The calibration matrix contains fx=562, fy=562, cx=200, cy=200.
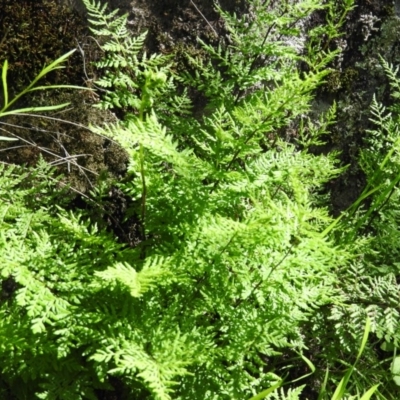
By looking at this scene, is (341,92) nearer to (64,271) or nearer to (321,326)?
(321,326)

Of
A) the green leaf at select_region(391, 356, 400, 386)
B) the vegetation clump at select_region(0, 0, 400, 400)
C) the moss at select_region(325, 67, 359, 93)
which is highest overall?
the moss at select_region(325, 67, 359, 93)

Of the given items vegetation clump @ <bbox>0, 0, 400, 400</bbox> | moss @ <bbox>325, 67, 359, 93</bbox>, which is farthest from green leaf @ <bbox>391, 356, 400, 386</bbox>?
moss @ <bbox>325, 67, 359, 93</bbox>

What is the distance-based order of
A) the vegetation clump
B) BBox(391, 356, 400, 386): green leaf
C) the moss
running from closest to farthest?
1. the vegetation clump
2. BBox(391, 356, 400, 386): green leaf
3. the moss

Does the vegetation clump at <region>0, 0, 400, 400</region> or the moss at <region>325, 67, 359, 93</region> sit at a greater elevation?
the moss at <region>325, 67, 359, 93</region>

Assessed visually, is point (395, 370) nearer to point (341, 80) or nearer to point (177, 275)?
point (177, 275)

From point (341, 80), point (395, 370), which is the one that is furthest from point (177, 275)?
point (341, 80)

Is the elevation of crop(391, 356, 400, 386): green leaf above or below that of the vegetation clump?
below

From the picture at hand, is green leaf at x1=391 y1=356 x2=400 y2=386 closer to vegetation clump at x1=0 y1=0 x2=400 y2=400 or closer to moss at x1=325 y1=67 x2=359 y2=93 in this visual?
vegetation clump at x1=0 y1=0 x2=400 y2=400

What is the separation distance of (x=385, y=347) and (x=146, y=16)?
62.5 inches

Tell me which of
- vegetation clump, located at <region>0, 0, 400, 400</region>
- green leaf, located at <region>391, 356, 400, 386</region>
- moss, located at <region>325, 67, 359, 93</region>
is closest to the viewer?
vegetation clump, located at <region>0, 0, 400, 400</region>

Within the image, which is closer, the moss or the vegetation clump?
the vegetation clump

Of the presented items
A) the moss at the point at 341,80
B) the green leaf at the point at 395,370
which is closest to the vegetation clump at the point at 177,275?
the green leaf at the point at 395,370

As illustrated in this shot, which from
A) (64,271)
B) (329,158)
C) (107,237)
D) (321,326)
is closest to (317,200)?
(329,158)

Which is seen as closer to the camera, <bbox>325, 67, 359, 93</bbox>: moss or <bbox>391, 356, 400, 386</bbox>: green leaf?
<bbox>391, 356, 400, 386</bbox>: green leaf
